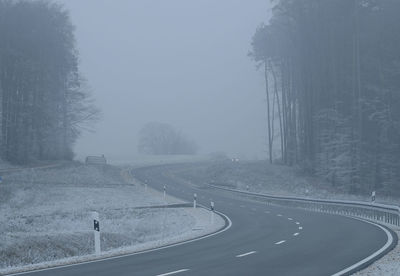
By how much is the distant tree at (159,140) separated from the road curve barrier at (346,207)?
320 feet

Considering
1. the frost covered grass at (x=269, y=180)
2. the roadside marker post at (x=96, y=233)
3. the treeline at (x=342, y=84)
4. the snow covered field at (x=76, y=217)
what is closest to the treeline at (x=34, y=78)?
the snow covered field at (x=76, y=217)

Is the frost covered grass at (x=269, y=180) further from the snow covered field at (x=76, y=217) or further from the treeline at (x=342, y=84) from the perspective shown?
the snow covered field at (x=76, y=217)

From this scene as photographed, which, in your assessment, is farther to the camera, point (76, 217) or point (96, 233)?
point (76, 217)

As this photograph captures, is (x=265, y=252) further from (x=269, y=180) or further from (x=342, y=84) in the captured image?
(x=269, y=180)

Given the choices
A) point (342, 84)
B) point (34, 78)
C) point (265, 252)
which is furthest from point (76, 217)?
point (342, 84)

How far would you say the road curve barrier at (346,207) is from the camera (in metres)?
26.0

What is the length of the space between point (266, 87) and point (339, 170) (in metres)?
18.3

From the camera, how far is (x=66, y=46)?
57.3 meters

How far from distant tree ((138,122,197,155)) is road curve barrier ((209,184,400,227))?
97412mm

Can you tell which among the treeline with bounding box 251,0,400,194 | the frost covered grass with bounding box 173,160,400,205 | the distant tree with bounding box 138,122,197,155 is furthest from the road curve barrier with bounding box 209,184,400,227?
the distant tree with bounding box 138,122,197,155

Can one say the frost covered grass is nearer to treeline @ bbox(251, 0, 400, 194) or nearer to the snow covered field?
treeline @ bbox(251, 0, 400, 194)

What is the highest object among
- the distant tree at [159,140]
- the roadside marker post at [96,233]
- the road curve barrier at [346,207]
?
the distant tree at [159,140]

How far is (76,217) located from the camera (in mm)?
29688

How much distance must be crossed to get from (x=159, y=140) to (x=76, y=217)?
374ft
